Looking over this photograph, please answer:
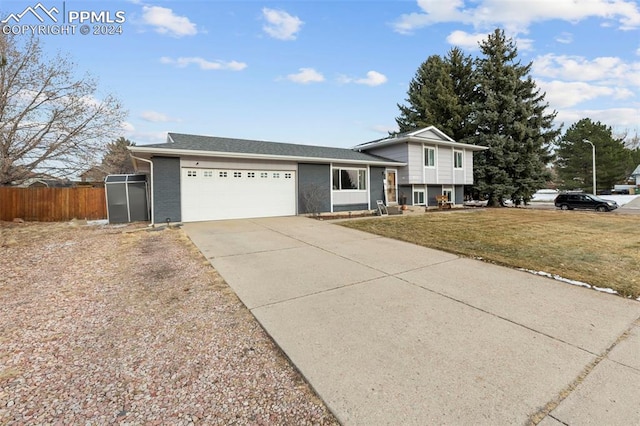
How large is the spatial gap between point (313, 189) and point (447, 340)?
11.3 metres

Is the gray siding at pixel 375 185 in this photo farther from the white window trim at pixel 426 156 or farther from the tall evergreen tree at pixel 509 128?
the tall evergreen tree at pixel 509 128

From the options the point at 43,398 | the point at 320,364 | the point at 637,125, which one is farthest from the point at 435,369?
the point at 637,125

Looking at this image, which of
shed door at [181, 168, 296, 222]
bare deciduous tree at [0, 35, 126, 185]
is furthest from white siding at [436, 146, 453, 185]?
bare deciduous tree at [0, 35, 126, 185]

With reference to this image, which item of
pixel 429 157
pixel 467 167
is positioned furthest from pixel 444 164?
pixel 467 167

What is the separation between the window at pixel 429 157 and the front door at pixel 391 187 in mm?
1985

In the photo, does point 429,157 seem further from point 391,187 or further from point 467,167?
point 467,167

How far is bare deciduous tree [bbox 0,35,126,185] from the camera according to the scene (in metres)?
13.0

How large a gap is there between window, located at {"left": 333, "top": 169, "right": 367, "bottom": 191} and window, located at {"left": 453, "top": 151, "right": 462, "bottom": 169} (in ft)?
22.7

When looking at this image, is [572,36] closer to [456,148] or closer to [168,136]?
[456,148]

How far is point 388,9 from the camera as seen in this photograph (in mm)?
10914

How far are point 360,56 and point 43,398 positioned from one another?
1608 centimetres

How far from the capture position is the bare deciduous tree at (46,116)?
13.0 metres

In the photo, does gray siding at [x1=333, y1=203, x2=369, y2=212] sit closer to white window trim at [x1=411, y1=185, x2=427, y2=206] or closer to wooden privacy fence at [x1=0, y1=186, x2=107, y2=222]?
white window trim at [x1=411, y1=185, x2=427, y2=206]

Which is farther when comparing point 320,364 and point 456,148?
point 456,148
